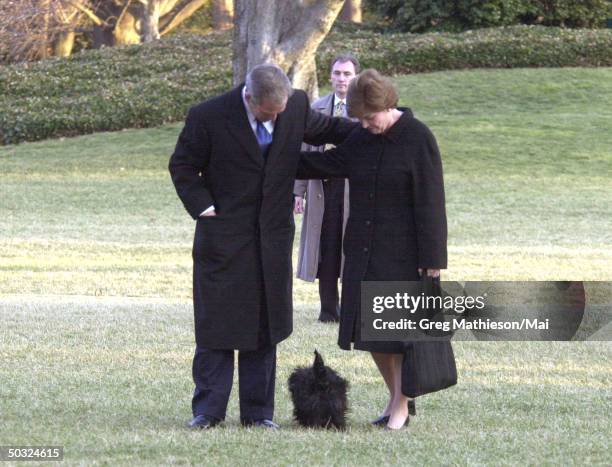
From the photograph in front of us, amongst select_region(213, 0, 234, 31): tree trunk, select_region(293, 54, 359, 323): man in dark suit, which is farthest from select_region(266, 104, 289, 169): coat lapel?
select_region(213, 0, 234, 31): tree trunk

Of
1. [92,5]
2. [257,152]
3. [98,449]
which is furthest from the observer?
[92,5]

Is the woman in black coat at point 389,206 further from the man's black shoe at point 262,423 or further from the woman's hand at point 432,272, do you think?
the man's black shoe at point 262,423

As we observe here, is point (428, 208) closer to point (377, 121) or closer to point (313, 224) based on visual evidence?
point (377, 121)

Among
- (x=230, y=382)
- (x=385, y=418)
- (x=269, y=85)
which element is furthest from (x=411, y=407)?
(x=269, y=85)

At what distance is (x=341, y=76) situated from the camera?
381 inches

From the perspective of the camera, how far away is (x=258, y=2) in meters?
18.0

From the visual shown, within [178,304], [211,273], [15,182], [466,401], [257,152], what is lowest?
[15,182]

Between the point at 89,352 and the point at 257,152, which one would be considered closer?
the point at 257,152

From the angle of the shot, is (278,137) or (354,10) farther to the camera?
(354,10)

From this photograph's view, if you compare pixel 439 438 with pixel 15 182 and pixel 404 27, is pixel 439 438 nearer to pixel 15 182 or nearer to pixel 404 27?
pixel 15 182

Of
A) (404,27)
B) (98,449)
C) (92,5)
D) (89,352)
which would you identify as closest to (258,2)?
(89,352)

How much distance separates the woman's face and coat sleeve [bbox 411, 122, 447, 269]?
173mm

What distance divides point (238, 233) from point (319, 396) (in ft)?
2.89

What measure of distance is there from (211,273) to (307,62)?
12.1 meters
